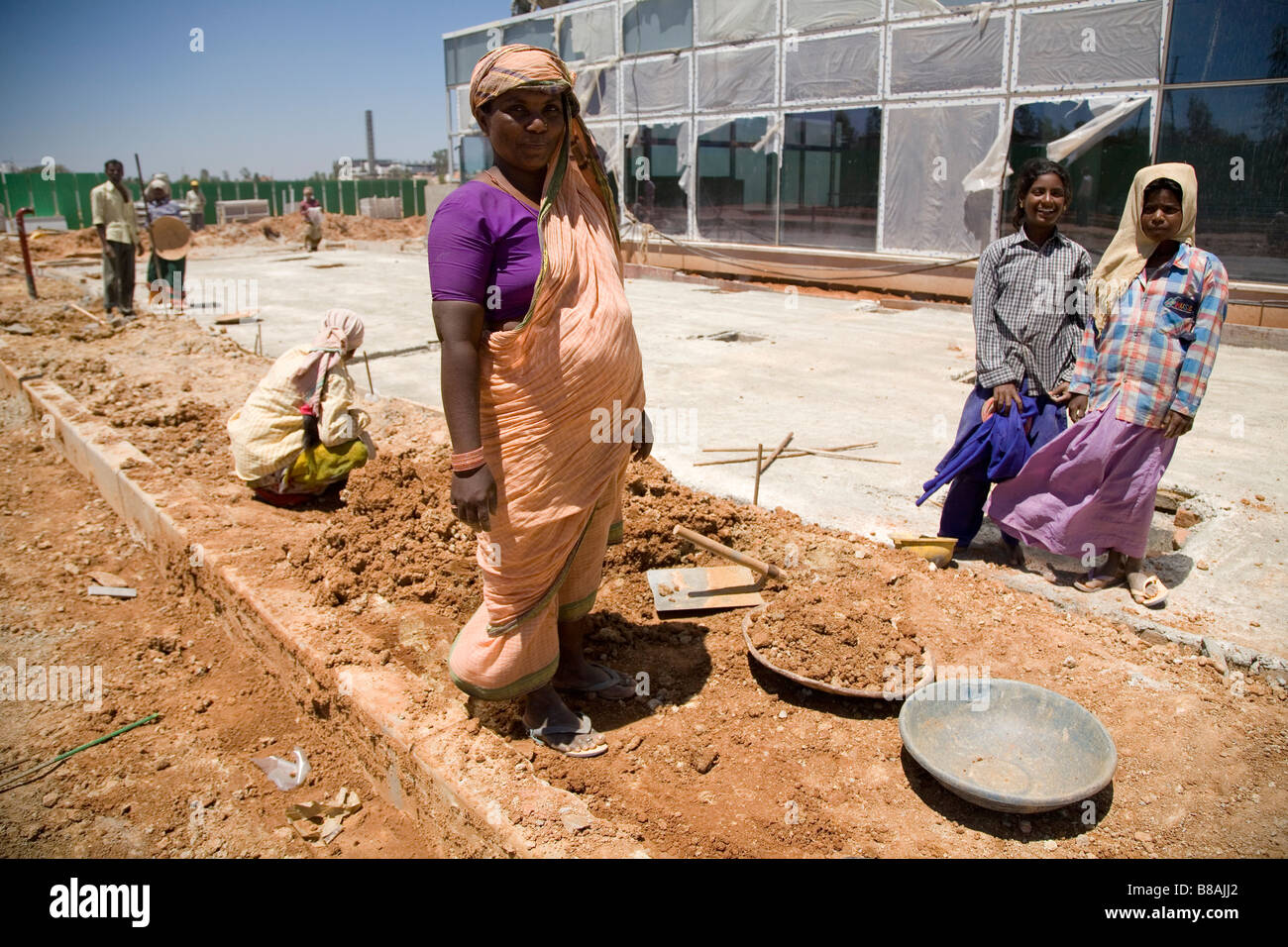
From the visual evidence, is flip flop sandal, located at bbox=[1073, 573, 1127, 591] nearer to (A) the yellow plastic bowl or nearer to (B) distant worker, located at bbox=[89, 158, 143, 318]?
(A) the yellow plastic bowl

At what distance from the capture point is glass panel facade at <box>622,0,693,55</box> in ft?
53.7

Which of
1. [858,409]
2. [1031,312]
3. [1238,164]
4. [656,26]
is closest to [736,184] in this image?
[656,26]

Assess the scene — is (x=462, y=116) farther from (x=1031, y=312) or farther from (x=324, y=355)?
(x=1031, y=312)

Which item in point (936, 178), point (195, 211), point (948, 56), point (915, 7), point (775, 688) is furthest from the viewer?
point (195, 211)

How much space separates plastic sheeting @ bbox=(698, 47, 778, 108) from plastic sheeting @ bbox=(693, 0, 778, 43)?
0.79 ft

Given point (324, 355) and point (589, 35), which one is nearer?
point (324, 355)

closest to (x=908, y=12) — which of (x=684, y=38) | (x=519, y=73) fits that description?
(x=684, y=38)

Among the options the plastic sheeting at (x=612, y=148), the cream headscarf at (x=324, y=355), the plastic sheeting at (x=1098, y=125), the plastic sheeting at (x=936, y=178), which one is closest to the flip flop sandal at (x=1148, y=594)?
the cream headscarf at (x=324, y=355)

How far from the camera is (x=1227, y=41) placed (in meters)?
10.4

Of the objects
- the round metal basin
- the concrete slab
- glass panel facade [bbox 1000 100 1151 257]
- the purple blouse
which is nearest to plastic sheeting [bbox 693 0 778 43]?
glass panel facade [bbox 1000 100 1151 257]

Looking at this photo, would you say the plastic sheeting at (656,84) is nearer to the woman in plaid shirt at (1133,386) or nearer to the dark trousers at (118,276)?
the dark trousers at (118,276)

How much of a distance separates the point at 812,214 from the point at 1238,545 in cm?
1196

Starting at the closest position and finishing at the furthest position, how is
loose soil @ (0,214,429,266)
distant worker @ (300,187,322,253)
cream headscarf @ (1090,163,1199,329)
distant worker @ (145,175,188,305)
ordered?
cream headscarf @ (1090,163,1199,329)
distant worker @ (145,175,188,305)
distant worker @ (300,187,322,253)
loose soil @ (0,214,429,266)

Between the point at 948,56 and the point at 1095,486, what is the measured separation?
11290 millimetres
